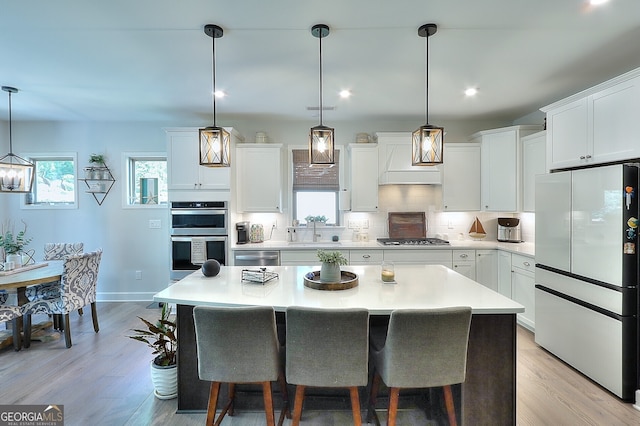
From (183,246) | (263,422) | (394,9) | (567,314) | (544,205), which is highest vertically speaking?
(394,9)

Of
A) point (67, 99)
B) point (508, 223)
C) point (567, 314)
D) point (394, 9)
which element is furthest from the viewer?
point (508, 223)

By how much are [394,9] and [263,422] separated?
2908 millimetres

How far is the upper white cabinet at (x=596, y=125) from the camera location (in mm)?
2326

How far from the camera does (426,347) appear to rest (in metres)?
1.59

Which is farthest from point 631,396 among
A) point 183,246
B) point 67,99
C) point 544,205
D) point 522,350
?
point 67,99

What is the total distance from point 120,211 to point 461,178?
5156 millimetres

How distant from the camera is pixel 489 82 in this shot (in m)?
3.27

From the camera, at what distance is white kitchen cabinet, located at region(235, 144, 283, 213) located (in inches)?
174

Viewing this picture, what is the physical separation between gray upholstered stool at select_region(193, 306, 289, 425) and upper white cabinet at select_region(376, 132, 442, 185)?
3.21 m

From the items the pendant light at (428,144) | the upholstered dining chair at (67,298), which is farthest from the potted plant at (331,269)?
the upholstered dining chair at (67,298)

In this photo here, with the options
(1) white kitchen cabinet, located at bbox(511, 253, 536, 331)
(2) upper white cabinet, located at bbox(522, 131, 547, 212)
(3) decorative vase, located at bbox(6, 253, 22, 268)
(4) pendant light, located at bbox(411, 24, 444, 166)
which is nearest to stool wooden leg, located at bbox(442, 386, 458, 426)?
(4) pendant light, located at bbox(411, 24, 444, 166)

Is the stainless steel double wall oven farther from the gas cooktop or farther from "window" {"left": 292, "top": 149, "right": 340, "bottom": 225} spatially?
the gas cooktop

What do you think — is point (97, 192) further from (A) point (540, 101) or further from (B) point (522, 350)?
(A) point (540, 101)

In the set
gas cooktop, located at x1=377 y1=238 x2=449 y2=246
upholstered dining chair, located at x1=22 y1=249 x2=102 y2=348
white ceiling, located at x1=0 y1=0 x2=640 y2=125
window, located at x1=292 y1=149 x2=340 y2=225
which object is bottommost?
upholstered dining chair, located at x1=22 y1=249 x2=102 y2=348
